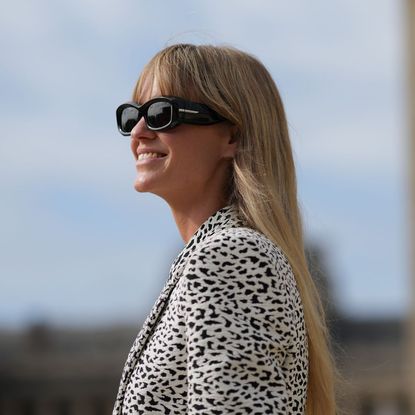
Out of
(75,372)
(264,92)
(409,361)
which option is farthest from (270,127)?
(409,361)

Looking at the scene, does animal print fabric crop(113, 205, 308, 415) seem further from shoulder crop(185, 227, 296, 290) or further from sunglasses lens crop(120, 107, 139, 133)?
sunglasses lens crop(120, 107, 139, 133)

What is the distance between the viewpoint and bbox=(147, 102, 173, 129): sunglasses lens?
3953 mm

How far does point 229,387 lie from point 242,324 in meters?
0.15

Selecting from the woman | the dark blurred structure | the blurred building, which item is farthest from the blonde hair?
the blurred building

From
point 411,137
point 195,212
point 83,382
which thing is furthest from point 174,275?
point 411,137

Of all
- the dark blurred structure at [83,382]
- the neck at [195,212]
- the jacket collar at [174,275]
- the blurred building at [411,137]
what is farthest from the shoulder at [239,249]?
the blurred building at [411,137]

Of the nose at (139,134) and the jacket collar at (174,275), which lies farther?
the nose at (139,134)

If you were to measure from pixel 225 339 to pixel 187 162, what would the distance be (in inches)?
24.6

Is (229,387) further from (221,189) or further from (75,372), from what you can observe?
(75,372)

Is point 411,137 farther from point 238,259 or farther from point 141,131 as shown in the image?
point 238,259

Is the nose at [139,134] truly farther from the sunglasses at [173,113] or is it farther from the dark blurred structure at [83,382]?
the dark blurred structure at [83,382]

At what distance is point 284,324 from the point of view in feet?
11.9

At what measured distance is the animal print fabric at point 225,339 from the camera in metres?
3.53

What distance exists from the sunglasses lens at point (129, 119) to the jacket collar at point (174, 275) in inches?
14.1
